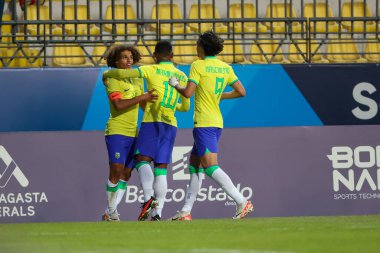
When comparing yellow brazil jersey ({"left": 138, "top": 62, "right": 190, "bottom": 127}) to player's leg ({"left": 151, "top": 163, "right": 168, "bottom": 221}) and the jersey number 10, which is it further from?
player's leg ({"left": 151, "top": 163, "right": 168, "bottom": 221})

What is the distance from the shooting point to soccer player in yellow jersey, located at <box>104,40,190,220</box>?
446 inches

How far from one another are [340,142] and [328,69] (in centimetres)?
123

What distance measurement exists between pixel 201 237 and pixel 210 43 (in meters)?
3.67

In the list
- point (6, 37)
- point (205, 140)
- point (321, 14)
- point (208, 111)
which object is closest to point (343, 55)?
point (321, 14)

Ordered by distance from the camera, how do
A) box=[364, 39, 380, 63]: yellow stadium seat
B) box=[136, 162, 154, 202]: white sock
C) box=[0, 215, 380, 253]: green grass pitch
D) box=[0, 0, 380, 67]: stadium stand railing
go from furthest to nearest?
box=[364, 39, 380, 63]: yellow stadium seat < box=[0, 0, 380, 67]: stadium stand railing < box=[136, 162, 154, 202]: white sock < box=[0, 215, 380, 253]: green grass pitch

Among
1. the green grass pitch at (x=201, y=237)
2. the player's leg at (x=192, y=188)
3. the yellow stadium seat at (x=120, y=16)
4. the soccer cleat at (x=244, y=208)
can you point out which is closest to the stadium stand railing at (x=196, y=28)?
the yellow stadium seat at (x=120, y=16)

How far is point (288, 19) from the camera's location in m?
15.7

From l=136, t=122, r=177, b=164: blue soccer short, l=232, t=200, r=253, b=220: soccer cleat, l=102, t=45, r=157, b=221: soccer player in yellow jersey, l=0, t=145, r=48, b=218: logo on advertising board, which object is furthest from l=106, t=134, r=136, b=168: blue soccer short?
l=0, t=145, r=48, b=218: logo on advertising board

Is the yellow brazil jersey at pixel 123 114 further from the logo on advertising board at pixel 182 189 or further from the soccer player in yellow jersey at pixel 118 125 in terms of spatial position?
the logo on advertising board at pixel 182 189

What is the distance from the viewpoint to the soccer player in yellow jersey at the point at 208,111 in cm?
1104

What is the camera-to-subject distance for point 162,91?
38.1ft

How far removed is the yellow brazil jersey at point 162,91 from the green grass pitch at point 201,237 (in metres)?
1.75

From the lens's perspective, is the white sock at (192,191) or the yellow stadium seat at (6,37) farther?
the yellow stadium seat at (6,37)

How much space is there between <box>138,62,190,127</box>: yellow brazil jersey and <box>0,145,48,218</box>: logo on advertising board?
2827mm
